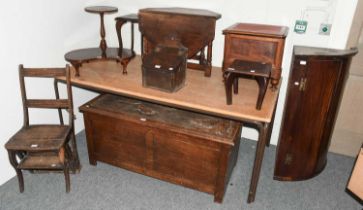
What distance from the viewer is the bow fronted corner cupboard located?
202 centimetres

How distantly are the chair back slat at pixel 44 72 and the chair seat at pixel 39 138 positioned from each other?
1.39ft

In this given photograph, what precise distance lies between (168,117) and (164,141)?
0.19 metres

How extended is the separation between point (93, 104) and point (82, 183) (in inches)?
25.9

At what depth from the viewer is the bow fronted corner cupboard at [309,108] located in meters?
2.02

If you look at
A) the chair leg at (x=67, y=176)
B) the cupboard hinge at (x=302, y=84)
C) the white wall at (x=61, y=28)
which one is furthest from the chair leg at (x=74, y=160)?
the cupboard hinge at (x=302, y=84)

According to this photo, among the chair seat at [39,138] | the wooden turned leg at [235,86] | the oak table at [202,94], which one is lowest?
the chair seat at [39,138]

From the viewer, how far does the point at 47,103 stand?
2264 mm

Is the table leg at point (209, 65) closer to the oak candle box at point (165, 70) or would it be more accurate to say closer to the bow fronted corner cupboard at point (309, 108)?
the oak candle box at point (165, 70)

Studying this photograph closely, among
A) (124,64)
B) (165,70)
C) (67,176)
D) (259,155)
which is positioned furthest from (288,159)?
(67,176)

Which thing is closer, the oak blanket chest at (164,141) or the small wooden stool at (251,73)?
the small wooden stool at (251,73)

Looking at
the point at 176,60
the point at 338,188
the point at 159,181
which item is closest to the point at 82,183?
the point at 159,181

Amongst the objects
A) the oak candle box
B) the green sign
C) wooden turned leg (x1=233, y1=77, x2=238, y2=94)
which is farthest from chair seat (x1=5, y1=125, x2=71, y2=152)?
the green sign

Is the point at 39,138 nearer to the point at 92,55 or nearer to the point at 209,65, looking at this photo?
the point at 92,55

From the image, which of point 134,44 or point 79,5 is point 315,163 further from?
point 79,5
